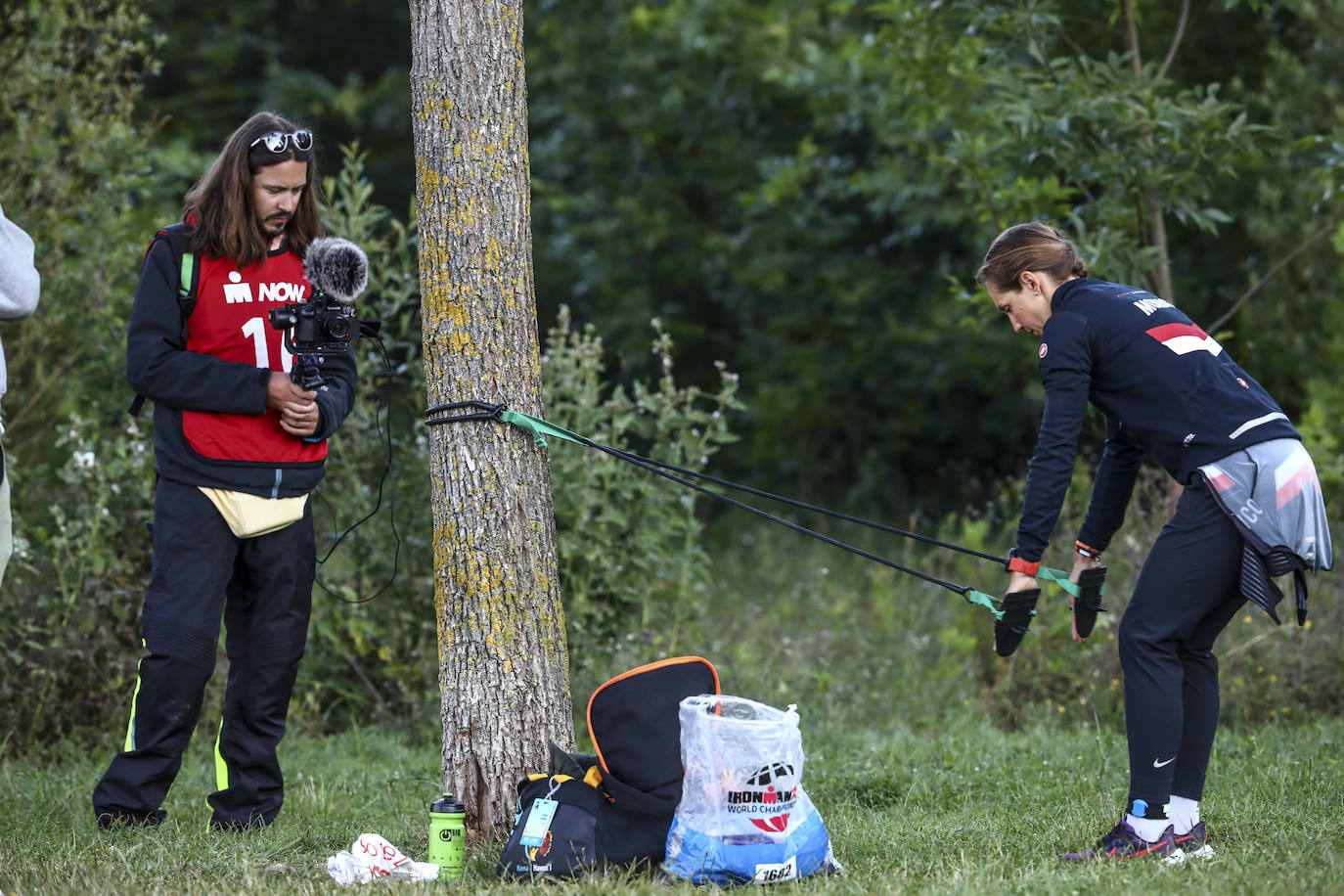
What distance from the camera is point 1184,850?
3611mm

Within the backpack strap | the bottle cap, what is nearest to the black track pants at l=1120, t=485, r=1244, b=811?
the bottle cap

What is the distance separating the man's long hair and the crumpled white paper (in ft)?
5.95

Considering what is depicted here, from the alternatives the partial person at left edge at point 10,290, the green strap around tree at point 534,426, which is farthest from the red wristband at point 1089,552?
the partial person at left edge at point 10,290

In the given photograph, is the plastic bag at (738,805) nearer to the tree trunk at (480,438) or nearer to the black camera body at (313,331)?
the tree trunk at (480,438)

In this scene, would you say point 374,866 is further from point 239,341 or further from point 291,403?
point 239,341

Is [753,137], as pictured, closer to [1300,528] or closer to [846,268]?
[846,268]

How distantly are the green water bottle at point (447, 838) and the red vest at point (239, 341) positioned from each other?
1233mm

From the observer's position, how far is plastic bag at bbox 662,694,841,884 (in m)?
3.33

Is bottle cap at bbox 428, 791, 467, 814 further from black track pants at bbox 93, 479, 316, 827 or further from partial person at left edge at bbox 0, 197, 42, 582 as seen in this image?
partial person at left edge at bbox 0, 197, 42, 582

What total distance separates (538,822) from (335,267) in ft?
5.95

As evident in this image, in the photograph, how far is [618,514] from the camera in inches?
235

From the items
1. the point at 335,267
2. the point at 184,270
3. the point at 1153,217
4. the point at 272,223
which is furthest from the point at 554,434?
the point at 1153,217

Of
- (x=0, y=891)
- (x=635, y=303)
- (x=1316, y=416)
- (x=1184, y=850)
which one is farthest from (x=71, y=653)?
(x=635, y=303)

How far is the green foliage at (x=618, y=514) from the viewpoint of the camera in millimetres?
5934
